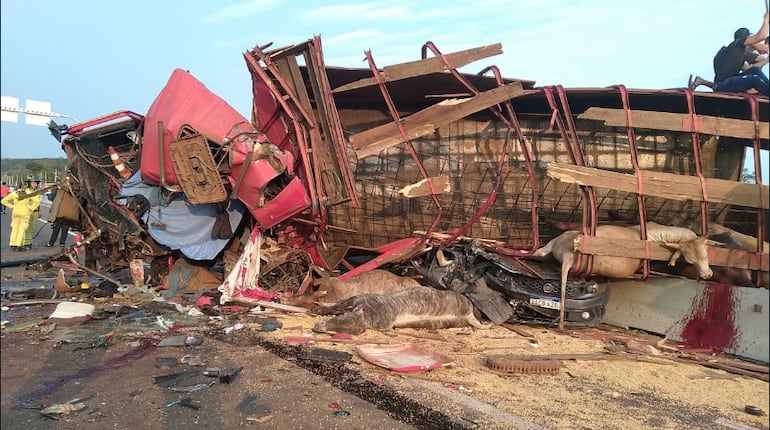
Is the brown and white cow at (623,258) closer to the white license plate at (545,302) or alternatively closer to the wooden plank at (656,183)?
the white license plate at (545,302)

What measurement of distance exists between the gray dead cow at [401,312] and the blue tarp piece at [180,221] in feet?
6.40

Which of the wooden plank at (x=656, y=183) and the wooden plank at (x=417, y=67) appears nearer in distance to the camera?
the wooden plank at (x=656, y=183)

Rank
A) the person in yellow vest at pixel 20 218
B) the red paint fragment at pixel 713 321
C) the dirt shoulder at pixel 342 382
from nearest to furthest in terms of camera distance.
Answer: the dirt shoulder at pixel 342 382
the red paint fragment at pixel 713 321
the person in yellow vest at pixel 20 218

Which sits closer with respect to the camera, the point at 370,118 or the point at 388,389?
the point at 388,389

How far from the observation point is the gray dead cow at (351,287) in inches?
229

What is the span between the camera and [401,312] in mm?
4969

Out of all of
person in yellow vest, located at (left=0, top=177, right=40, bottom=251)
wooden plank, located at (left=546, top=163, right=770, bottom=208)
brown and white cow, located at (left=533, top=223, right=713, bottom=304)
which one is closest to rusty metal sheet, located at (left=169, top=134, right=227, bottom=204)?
wooden plank, located at (left=546, top=163, right=770, bottom=208)

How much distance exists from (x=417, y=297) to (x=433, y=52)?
9.64 ft

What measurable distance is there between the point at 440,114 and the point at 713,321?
3714mm

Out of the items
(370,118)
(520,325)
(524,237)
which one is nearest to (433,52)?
(370,118)

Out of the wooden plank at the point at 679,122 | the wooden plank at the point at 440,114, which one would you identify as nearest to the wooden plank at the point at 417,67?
Result: the wooden plank at the point at 440,114

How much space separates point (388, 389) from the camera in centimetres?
332

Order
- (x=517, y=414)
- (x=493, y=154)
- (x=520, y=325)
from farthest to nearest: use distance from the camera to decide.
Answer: (x=493, y=154)
(x=520, y=325)
(x=517, y=414)

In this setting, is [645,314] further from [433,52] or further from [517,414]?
[433,52]
